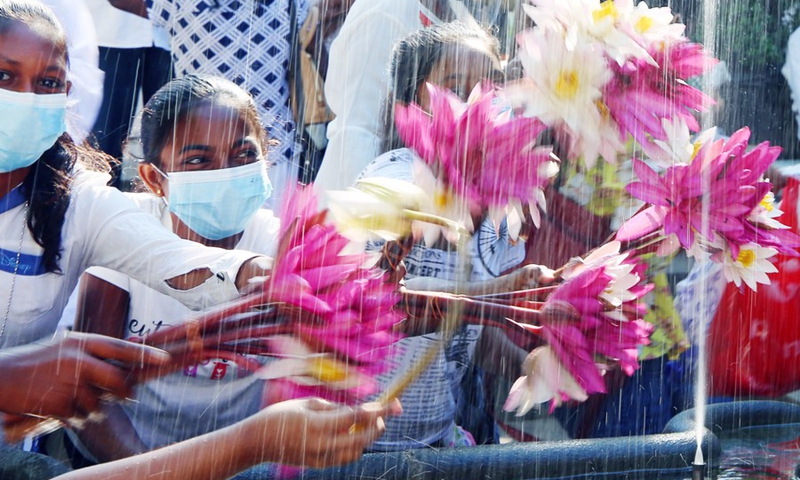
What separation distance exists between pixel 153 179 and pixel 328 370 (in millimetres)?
902

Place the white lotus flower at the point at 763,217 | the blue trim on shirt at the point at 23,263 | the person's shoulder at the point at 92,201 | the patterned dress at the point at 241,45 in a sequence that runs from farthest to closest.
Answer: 1. the patterned dress at the point at 241,45
2. the person's shoulder at the point at 92,201
3. the blue trim on shirt at the point at 23,263
4. the white lotus flower at the point at 763,217

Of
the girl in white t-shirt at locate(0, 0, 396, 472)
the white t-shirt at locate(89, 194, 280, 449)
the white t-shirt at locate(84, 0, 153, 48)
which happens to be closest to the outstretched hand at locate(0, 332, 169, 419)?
the girl in white t-shirt at locate(0, 0, 396, 472)

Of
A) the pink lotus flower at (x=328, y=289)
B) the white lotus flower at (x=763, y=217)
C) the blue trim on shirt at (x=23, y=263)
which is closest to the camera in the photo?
the pink lotus flower at (x=328, y=289)

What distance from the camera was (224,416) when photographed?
204cm

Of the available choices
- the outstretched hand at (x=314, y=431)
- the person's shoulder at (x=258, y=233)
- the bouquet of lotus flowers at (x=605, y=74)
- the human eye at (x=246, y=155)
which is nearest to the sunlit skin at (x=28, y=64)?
the human eye at (x=246, y=155)

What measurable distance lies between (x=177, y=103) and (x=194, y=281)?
58 cm

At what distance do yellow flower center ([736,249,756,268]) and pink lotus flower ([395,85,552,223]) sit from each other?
0.52 meters

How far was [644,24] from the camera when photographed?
1.70 m

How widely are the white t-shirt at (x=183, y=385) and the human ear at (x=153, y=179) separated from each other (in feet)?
0.07

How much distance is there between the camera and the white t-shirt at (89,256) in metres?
1.85

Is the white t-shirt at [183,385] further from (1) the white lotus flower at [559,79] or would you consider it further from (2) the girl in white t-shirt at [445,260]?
(1) the white lotus flower at [559,79]

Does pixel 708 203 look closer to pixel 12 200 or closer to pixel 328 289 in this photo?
pixel 328 289

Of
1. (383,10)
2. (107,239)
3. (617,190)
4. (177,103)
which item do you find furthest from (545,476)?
(383,10)

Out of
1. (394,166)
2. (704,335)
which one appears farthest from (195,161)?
(704,335)
